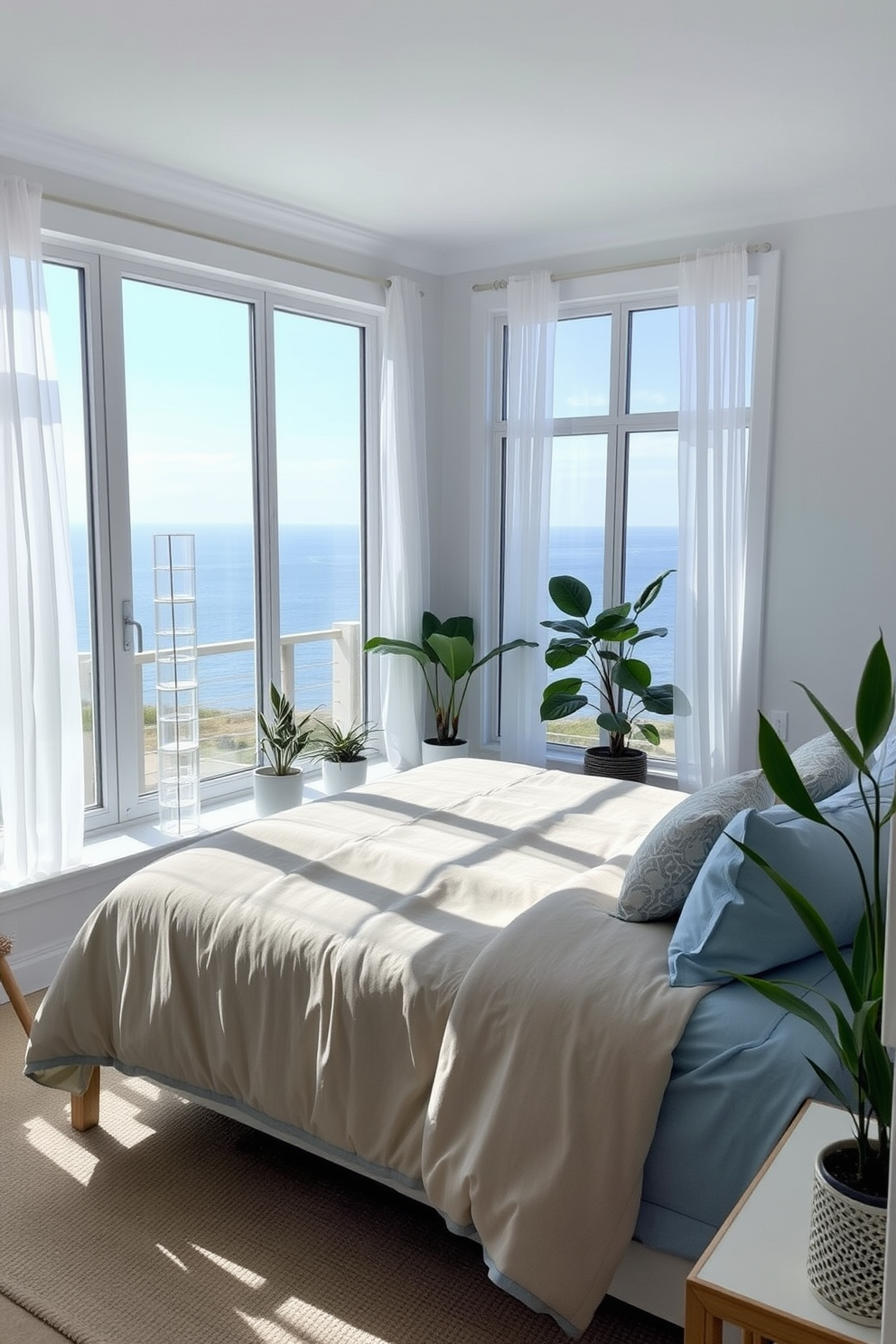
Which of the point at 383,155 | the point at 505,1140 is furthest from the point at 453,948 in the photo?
the point at 383,155

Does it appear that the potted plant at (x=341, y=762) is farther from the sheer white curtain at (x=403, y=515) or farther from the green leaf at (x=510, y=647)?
the green leaf at (x=510, y=647)

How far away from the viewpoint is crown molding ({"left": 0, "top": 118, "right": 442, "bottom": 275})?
358 centimetres

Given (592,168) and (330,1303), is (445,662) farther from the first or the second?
(330,1303)

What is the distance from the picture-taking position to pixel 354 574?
538 centimetres

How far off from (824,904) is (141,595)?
300 cm

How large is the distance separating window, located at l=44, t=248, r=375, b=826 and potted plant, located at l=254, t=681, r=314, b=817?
0.27 metres

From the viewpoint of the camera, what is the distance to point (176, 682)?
4113 millimetres

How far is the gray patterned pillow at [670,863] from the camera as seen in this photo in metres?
2.22

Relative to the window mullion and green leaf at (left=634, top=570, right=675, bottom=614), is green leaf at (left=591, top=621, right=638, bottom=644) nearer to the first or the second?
green leaf at (left=634, top=570, right=675, bottom=614)

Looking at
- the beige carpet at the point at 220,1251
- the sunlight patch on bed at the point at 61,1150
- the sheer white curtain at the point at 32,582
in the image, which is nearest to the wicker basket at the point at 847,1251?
the beige carpet at the point at 220,1251

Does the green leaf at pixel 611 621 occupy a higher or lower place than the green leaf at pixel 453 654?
higher

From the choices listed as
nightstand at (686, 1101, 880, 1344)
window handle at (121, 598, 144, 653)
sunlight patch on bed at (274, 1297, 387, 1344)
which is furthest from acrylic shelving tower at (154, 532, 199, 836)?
nightstand at (686, 1101, 880, 1344)

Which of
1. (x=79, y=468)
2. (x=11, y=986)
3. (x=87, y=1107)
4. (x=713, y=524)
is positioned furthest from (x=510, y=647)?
(x=87, y=1107)

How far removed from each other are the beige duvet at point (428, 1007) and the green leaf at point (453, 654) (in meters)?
1.98
